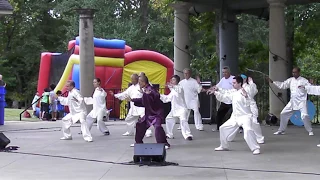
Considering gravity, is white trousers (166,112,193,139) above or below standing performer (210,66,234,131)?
below

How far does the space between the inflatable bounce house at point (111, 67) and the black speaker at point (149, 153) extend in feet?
49.2

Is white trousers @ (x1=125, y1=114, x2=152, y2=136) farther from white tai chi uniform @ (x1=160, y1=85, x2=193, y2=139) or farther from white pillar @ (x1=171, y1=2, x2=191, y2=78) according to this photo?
white pillar @ (x1=171, y1=2, x2=191, y2=78)

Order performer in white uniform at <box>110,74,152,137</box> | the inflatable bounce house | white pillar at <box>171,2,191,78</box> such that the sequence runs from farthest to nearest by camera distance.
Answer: the inflatable bounce house < white pillar at <box>171,2,191,78</box> < performer in white uniform at <box>110,74,152,137</box>

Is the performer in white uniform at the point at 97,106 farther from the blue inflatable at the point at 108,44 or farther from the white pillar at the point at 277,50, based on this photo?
the blue inflatable at the point at 108,44

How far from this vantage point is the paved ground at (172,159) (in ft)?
32.6

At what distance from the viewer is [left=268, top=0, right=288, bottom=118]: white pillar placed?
19.1m

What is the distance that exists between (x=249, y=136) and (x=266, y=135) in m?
4.03

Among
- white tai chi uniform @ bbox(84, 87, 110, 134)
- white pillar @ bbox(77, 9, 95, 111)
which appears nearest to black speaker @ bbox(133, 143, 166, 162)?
white tai chi uniform @ bbox(84, 87, 110, 134)

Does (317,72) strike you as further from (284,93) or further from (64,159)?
(64,159)

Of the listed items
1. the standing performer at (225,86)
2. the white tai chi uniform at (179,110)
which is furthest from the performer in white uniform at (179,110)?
the standing performer at (225,86)

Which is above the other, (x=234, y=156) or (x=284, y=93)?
(x=284, y=93)

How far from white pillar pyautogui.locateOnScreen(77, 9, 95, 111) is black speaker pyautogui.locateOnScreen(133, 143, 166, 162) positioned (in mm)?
10466

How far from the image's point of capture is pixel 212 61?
28281 millimetres

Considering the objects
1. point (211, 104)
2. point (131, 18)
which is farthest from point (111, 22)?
point (211, 104)
